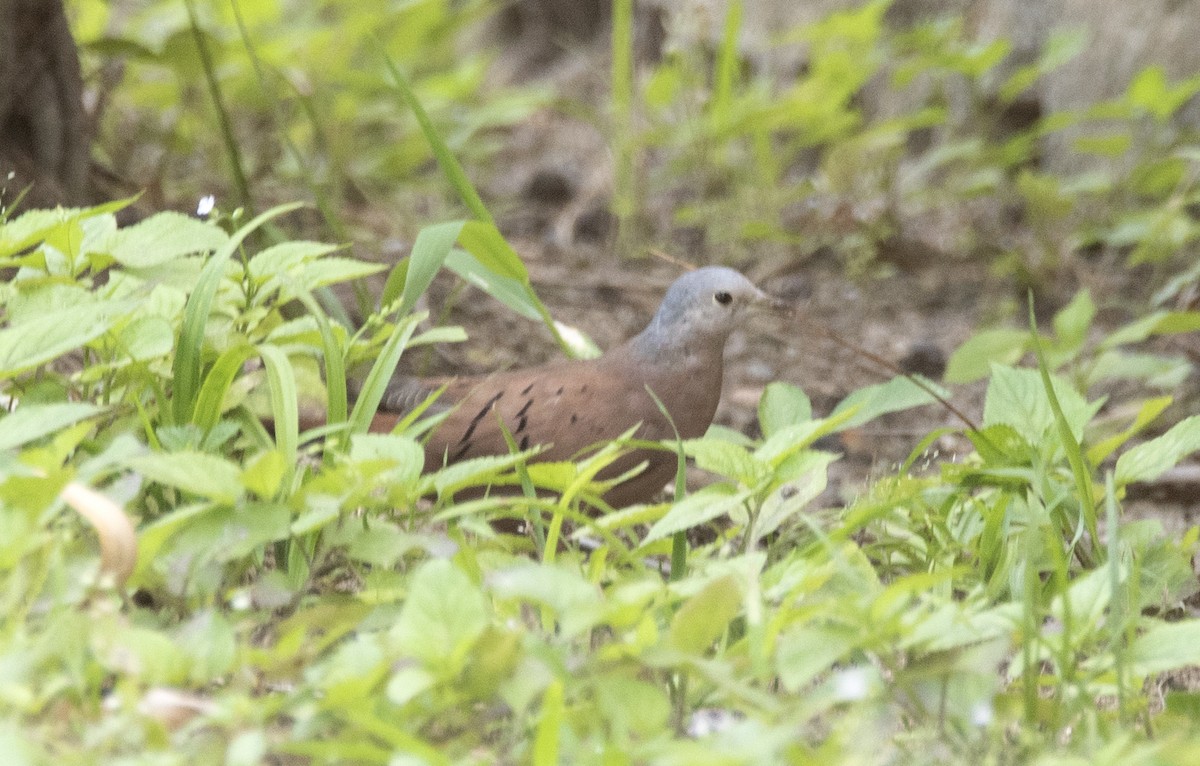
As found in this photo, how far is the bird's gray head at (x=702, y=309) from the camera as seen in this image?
3.20 meters

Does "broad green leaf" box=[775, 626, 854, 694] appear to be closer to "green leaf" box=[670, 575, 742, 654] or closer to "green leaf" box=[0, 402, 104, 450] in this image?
"green leaf" box=[670, 575, 742, 654]

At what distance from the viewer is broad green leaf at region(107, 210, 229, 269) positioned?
2.38 metres

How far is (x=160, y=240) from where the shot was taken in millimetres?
2406

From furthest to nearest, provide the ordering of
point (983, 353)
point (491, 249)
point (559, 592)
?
point (983, 353) → point (491, 249) → point (559, 592)

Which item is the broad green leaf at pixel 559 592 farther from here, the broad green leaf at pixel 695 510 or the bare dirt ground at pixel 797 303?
the bare dirt ground at pixel 797 303

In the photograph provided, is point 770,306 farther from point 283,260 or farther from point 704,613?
point 704,613

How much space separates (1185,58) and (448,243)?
3317 millimetres

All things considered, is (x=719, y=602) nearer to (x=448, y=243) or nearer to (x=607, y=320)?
(x=448, y=243)

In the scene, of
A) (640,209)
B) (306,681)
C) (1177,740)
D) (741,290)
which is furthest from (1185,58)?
(306,681)

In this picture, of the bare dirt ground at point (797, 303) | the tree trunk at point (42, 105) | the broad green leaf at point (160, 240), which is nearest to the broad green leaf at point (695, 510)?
the broad green leaf at point (160, 240)

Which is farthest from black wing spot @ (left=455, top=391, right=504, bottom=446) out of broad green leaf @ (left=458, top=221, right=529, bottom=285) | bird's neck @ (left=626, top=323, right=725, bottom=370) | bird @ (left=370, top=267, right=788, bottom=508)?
bird's neck @ (left=626, top=323, right=725, bottom=370)

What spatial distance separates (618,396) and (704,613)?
134 centimetres

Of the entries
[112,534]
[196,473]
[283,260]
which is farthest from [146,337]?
[112,534]

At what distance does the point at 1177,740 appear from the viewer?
1.54m
